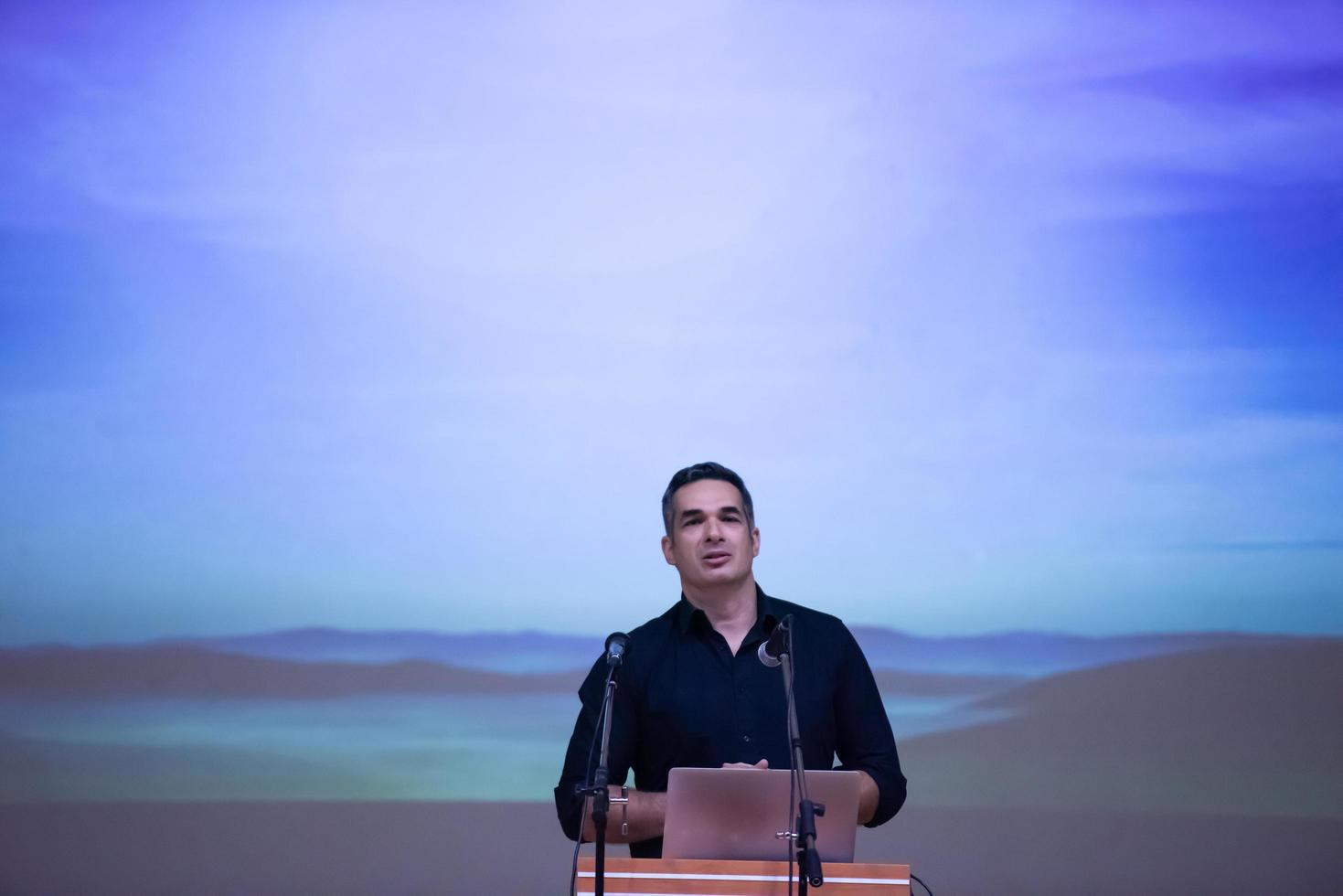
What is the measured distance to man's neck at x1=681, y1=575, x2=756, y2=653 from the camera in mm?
3172

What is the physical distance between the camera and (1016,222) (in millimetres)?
5117

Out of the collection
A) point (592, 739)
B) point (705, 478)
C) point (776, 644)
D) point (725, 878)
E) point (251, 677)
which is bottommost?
point (725, 878)

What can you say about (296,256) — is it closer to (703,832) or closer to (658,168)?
(658,168)

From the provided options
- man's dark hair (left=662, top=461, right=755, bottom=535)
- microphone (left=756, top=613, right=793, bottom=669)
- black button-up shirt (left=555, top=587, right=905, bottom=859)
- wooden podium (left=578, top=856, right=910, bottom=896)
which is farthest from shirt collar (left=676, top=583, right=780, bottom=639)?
wooden podium (left=578, top=856, right=910, bottom=896)

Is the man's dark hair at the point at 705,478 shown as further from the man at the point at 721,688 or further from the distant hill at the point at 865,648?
the distant hill at the point at 865,648

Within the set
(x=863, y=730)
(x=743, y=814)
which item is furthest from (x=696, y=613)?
(x=743, y=814)

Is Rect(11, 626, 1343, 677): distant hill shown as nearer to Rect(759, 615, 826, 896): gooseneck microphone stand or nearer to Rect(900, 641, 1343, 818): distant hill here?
Rect(900, 641, 1343, 818): distant hill

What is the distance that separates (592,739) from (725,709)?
1.08ft

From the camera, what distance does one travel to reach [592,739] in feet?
9.78

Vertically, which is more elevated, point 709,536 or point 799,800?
point 709,536

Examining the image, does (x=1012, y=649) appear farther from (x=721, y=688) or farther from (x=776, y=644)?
(x=776, y=644)

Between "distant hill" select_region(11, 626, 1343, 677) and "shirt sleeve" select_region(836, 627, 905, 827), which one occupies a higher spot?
"distant hill" select_region(11, 626, 1343, 677)

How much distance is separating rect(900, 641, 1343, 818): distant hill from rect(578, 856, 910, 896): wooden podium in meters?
2.55

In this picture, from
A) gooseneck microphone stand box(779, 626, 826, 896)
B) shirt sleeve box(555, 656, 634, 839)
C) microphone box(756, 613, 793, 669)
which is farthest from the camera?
shirt sleeve box(555, 656, 634, 839)
